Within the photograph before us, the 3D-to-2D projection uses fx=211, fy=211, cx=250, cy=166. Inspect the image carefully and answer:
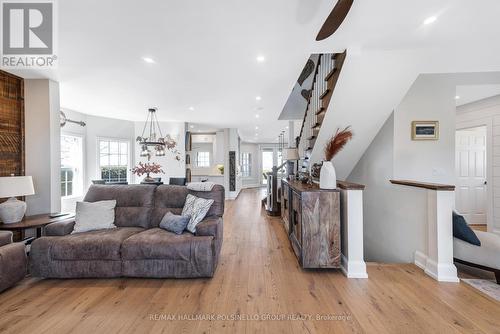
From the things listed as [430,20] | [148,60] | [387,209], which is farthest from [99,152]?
[430,20]

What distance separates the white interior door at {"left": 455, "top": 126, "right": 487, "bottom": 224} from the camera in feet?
15.6

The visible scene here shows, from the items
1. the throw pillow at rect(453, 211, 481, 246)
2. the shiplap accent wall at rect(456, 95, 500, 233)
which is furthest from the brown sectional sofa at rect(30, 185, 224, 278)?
the shiplap accent wall at rect(456, 95, 500, 233)

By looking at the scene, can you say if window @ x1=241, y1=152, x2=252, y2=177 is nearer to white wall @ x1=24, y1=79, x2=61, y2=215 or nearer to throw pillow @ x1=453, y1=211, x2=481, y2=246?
white wall @ x1=24, y1=79, x2=61, y2=215

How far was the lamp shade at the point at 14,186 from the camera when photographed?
2539 millimetres

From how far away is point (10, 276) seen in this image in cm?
212

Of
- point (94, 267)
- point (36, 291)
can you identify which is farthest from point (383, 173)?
point (36, 291)

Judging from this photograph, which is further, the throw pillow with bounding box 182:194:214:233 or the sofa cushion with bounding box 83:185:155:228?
the sofa cushion with bounding box 83:185:155:228

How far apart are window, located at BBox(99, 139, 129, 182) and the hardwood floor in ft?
14.1

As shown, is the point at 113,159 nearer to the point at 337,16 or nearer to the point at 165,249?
the point at 165,249

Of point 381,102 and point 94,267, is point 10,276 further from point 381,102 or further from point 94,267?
point 381,102

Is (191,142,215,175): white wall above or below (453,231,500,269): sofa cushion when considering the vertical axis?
above

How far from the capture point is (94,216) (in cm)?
275

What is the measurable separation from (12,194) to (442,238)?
509 centimetres

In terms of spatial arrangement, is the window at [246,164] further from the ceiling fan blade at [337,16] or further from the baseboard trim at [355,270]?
the ceiling fan blade at [337,16]
